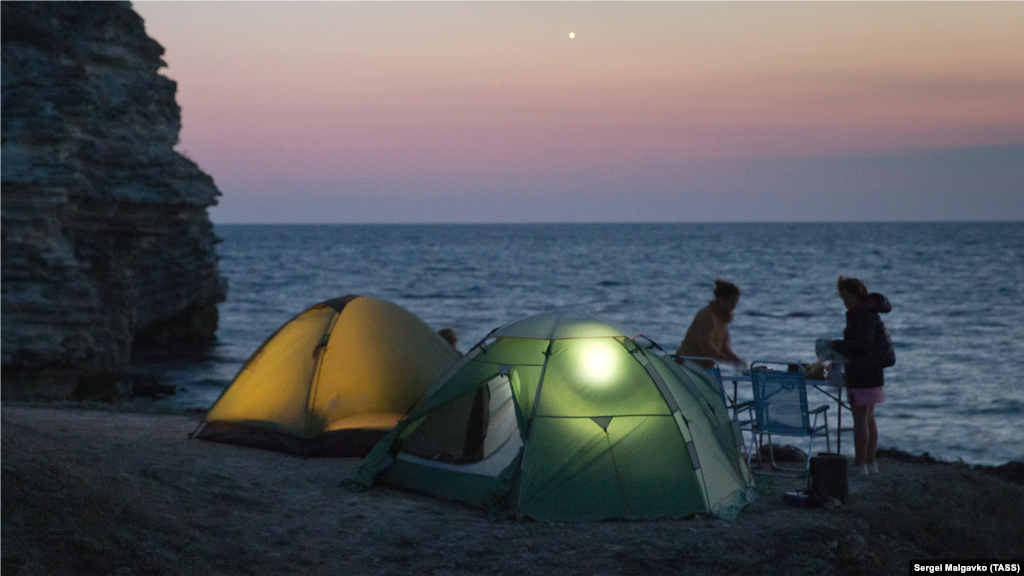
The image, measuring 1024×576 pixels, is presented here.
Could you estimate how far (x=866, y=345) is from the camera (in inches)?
327

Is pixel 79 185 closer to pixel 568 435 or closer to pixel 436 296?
pixel 568 435

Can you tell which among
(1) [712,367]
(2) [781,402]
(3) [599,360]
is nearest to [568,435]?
(3) [599,360]

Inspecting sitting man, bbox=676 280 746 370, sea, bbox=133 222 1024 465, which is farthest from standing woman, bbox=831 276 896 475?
sea, bbox=133 222 1024 465

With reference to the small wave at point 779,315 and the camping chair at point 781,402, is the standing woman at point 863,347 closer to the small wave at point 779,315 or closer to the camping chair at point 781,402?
the camping chair at point 781,402

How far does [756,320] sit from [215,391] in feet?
82.1

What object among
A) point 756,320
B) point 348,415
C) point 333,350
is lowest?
point 756,320

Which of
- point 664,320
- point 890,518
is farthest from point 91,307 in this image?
point 664,320

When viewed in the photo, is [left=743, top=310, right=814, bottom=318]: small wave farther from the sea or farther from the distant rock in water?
the distant rock in water

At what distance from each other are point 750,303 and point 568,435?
40.4 m

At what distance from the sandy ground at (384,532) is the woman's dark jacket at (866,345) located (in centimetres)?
107

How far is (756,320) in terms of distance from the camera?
38.2 metres

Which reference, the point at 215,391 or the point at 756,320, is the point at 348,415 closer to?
the point at 215,391

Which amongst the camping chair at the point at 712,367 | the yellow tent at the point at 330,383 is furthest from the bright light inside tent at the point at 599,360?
the yellow tent at the point at 330,383

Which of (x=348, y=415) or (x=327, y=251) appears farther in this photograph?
(x=327, y=251)
